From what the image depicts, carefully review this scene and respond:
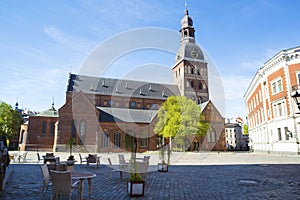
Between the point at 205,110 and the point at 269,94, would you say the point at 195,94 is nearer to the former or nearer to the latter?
the point at 205,110

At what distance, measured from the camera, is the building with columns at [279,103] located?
2636 cm

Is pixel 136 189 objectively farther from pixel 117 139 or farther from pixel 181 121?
pixel 117 139

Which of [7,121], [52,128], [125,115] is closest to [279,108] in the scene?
[125,115]

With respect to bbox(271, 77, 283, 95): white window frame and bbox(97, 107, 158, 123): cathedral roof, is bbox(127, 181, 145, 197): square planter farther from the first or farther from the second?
bbox(97, 107, 158, 123): cathedral roof

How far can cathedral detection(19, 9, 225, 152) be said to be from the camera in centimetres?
3516

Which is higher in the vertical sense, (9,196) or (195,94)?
(195,94)

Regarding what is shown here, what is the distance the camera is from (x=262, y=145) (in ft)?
116

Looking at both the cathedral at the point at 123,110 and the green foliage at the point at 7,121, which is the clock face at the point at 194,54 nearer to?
the cathedral at the point at 123,110

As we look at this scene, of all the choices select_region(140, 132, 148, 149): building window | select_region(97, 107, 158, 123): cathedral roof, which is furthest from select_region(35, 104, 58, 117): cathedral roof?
select_region(140, 132, 148, 149): building window

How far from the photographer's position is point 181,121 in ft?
112

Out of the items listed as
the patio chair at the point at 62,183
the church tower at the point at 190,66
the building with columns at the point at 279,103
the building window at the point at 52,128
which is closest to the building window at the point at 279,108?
the building with columns at the point at 279,103


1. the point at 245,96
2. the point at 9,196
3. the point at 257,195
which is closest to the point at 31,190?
the point at 9,196

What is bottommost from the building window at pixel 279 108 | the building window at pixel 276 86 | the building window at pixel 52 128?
the building window at pixel 52 128

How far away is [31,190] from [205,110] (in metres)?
37.8
